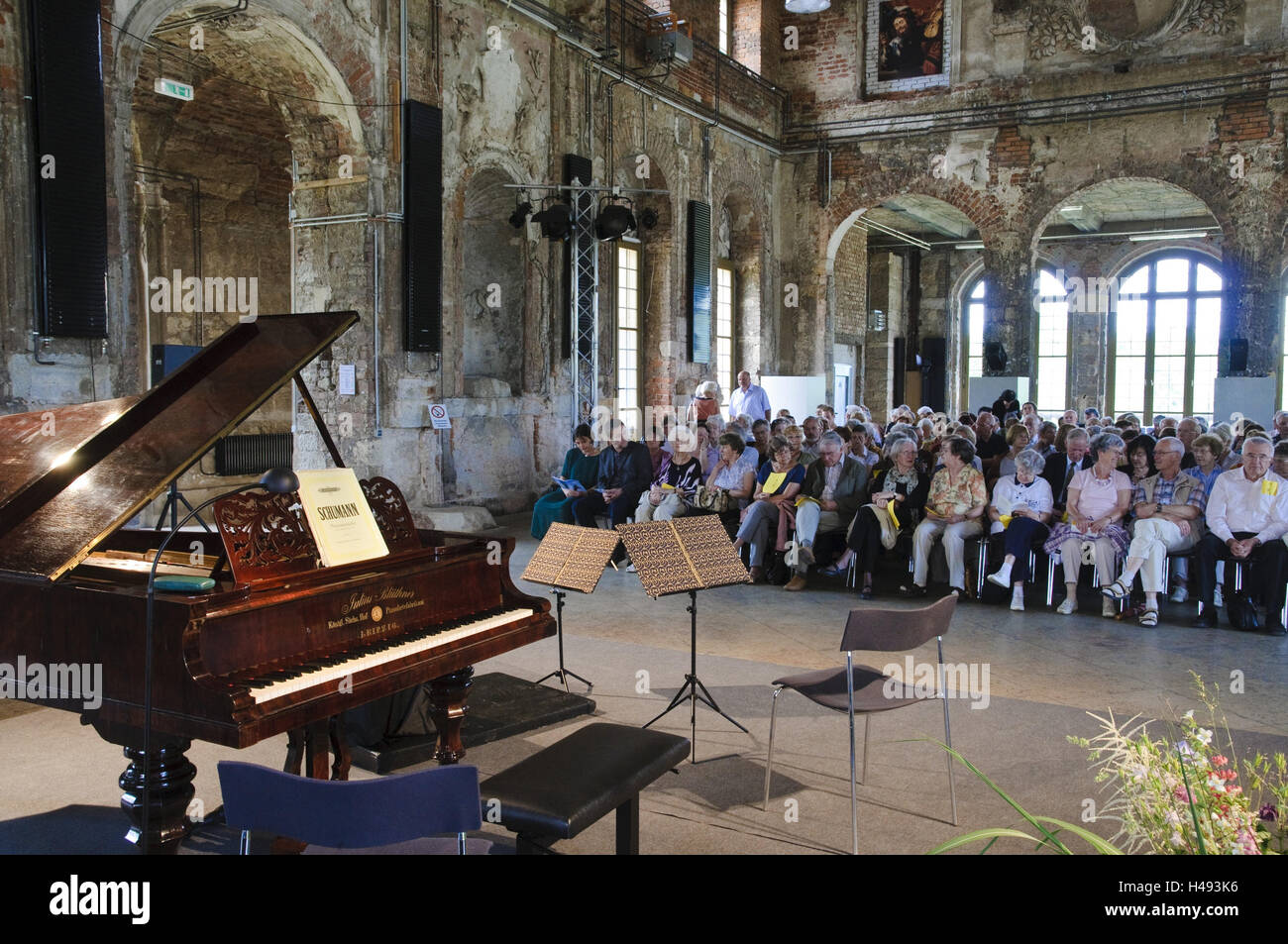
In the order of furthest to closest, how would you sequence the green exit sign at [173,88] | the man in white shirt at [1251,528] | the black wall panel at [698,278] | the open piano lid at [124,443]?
the black wall panel at [698,278]
the green exit sign at [173,88]
the man in white shirt at [1251,528]
the open piano lid at [124,443]

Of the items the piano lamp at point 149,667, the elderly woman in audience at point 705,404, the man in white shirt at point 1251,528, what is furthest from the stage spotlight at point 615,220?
the piano lamp at point 149,667

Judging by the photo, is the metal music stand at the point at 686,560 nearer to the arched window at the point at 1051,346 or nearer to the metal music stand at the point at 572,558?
the metal music stand at the point at 572,558

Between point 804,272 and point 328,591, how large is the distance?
14.7m

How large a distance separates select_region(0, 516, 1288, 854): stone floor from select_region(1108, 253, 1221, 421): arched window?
55.5 ft

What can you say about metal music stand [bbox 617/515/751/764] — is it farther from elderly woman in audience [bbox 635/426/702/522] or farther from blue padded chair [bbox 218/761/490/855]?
elderly woman in audience [bbox 635/426/702/522]

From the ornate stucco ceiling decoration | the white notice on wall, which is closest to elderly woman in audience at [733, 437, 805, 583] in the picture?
the white notice on wall

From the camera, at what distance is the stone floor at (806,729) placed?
11.9ft

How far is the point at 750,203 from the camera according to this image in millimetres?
16266

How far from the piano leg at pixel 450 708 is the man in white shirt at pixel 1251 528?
196 inches

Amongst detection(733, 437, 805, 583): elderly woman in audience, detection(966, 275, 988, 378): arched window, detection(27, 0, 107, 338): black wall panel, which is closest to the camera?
detection(27, 0, 107, 338): black wall panel

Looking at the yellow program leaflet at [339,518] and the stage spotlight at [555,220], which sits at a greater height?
the stage spotlight at [555,220]

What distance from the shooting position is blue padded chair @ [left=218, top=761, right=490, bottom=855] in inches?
77.2

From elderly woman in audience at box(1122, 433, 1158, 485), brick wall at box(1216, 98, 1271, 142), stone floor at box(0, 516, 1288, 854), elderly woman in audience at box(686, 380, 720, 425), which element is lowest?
stone floor at box(0, 516, 1288, 854)

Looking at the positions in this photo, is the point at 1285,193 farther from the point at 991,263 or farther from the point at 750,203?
the point at 750,203
